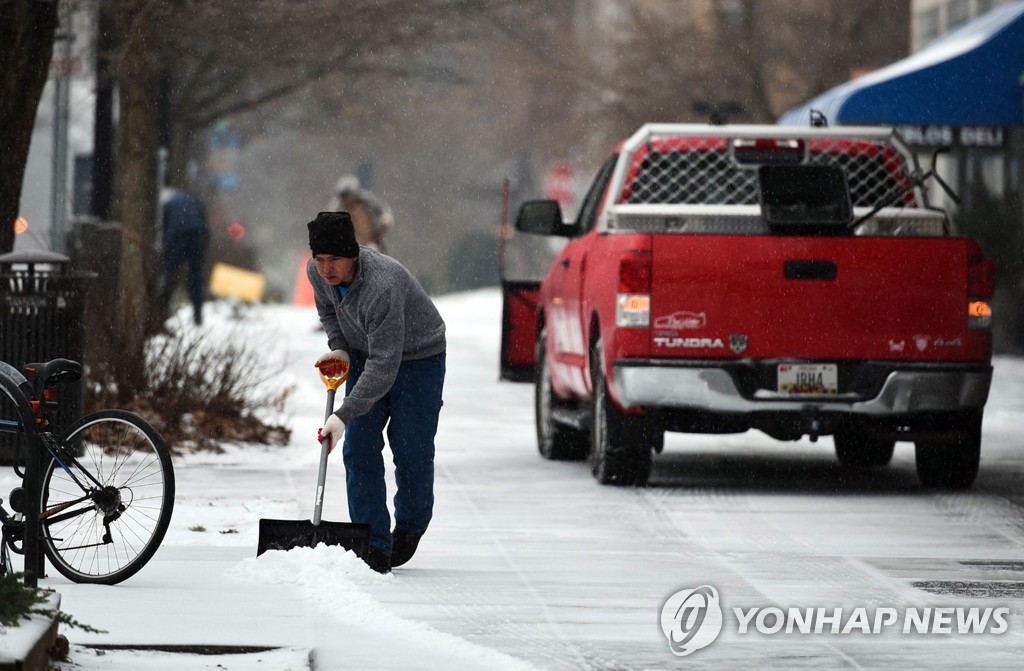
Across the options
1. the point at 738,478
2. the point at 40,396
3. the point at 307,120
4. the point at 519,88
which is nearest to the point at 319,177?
the point at 519,88

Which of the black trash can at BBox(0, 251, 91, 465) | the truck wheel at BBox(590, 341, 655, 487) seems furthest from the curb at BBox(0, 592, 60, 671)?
the black trash can at BBox(0, 251, 91, 465)

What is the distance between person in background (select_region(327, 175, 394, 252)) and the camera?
84.2 ft

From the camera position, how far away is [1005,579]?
896cm

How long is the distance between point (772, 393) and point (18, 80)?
4941mm

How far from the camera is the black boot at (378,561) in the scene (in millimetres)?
8773

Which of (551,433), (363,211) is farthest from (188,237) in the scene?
(551,433)

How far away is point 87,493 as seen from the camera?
329 inches

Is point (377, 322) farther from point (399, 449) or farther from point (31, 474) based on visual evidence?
point (31, 474)

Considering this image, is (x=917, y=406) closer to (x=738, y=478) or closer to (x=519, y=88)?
(x=738, y=478)

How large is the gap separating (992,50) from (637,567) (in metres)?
15.7

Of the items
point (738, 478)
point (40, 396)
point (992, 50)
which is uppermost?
point (992, 50)

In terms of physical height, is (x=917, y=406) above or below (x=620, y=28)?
below

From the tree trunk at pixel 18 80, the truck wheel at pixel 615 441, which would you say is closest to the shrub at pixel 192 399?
the tree trunk at pixel 18 80

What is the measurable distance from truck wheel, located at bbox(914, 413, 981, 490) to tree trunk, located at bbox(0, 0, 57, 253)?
5561mm
